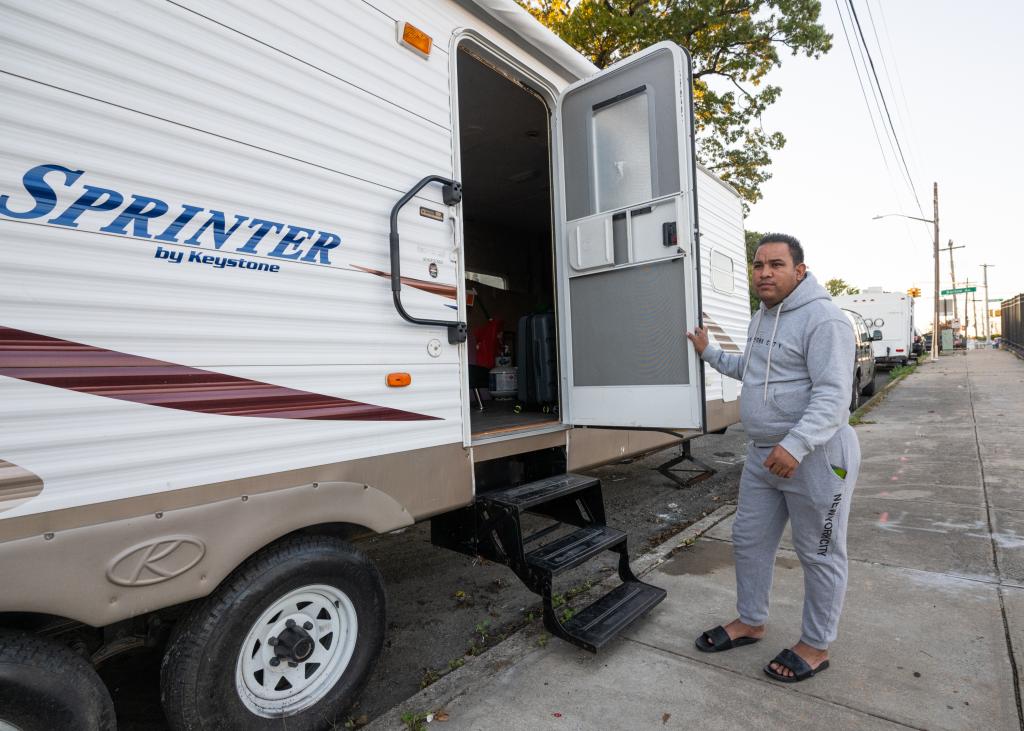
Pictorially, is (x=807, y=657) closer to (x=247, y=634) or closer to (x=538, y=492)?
(x=538, y=492)

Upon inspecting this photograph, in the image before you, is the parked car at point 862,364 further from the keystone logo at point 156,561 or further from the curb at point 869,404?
the keystone logo at point 156,561

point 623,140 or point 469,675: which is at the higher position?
point 623,140

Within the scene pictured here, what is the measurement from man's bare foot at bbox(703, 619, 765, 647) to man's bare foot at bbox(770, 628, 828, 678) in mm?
221

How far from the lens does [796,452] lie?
2162 mm

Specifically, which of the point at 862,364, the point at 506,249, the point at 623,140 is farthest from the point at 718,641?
the point at 862,364

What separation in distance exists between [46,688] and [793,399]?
2548 mm

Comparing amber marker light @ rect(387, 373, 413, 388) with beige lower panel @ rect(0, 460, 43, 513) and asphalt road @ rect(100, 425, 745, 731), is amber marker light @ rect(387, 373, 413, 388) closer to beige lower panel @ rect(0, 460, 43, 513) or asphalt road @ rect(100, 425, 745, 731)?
beige lower panel @ rect(0, 460, 43, 513)

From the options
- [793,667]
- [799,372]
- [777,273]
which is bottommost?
[793,667]

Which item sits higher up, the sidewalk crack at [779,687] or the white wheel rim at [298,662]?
the white wheel rim at [298,662]

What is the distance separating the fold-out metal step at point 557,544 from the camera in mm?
2539

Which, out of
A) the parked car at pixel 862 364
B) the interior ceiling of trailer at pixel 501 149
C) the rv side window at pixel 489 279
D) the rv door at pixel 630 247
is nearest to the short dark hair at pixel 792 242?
the rv door at pixel 630 247

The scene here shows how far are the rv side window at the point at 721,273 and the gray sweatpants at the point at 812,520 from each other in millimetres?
3058

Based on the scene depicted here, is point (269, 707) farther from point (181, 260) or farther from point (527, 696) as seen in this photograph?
point (181, 260)

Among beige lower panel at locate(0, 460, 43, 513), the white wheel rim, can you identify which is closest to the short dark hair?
the white wheel rim
